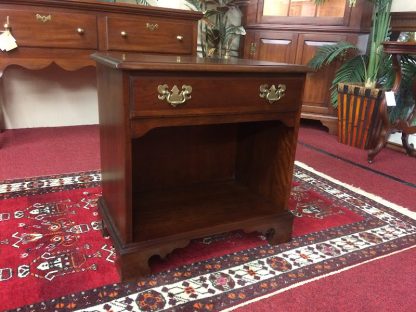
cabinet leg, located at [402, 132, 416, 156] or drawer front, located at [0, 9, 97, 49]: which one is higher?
drawer front, located at [0, 9, 97, 49]

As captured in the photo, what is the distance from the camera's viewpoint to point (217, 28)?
118 inches

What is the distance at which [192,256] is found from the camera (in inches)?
48.8

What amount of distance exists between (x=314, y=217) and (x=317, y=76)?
5.78 ft

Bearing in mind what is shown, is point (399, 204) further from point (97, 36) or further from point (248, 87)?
point (97, 36)

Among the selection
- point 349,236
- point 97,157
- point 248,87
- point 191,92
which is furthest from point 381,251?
point 97,157

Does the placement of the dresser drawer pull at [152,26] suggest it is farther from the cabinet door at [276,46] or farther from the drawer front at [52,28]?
the cabinet door at [276,46]

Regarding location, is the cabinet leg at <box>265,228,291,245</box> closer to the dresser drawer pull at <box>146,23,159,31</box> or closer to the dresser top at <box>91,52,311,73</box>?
the dresser top at <box>91,52,311,73</box>

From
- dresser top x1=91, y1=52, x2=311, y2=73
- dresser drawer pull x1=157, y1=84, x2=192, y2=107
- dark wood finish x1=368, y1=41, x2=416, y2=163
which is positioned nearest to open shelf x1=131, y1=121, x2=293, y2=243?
dresser top x1=91, y1=52, x2=311, y2=73

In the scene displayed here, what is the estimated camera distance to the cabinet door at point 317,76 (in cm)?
288

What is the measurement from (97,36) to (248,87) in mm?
1359

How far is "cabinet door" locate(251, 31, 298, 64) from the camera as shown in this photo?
2.98 meters

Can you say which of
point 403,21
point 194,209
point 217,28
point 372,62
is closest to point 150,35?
point 217,28

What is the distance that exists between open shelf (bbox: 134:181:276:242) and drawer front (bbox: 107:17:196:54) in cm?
113

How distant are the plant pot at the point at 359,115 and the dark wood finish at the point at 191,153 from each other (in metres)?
1.39
